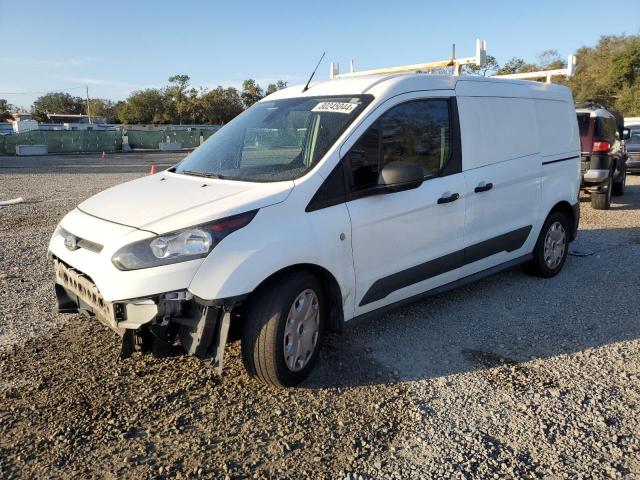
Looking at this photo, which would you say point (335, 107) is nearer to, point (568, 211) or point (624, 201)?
point (568, 211)

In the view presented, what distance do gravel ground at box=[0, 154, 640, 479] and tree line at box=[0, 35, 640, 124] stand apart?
1797 centimetres

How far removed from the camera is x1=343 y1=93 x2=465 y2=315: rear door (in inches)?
143

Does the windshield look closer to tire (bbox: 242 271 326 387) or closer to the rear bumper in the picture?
tire (bbox: 242 271 326 387)

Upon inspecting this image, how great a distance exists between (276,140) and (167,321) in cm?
169

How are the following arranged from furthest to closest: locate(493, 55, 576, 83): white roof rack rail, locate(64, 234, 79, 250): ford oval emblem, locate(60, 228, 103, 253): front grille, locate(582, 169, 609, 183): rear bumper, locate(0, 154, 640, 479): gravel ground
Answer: locate(582, 169, 609, 183): rear bumper → locate(493, 55, 576, 83): white roof rack rail → locate(64, 234, 79, 250): ford oval emblem → locate(60, 228, 103, 253): front grille → locate(0, 154, 640, 479): gravel ground

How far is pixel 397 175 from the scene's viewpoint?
3.54m

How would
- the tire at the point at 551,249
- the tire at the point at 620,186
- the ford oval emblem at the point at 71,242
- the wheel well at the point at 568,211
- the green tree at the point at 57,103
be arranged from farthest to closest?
1. the green tree at the point at 57,103
2. the tire at the point at 620,186
3. the wheel well at the point at 568,211
4. the tire at the point at 551,249
5. the ford oval emblem at the point at 71,242

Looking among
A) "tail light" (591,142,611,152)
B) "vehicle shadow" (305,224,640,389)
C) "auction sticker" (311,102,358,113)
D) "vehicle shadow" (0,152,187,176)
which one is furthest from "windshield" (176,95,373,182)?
"vehicle shadow" (0,152,187,176)

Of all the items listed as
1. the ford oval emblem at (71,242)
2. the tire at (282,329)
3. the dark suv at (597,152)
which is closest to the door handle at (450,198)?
the tire at (282,329)

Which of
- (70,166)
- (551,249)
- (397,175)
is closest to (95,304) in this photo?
(397,175)

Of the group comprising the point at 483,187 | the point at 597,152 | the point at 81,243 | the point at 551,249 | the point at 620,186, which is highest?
the point at 597,152

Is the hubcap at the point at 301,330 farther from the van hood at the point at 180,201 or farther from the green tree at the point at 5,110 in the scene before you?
the green tree at the point at 5,110

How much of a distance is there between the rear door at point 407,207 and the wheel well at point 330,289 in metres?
0.17

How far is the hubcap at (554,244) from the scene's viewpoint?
5.66m
